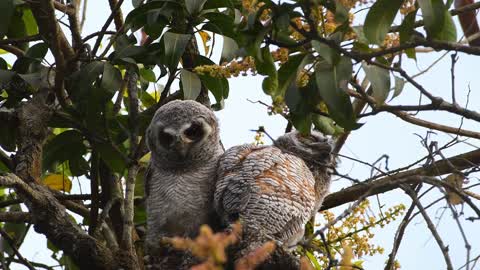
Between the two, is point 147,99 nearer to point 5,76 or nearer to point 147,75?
point 147,75

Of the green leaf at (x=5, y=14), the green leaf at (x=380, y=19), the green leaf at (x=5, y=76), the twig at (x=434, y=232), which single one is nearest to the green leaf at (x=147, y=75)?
the green leaf at (x=5, y=76)

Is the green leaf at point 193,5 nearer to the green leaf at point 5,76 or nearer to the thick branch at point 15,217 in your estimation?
the green leaf at point 5,76

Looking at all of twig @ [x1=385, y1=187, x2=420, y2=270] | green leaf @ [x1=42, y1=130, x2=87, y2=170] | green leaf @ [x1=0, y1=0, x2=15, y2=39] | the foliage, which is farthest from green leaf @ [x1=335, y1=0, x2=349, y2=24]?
green leaf @ [x1=42, y1=130, x2=87, y2=170]

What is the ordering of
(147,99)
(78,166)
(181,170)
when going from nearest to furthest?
1. (181,170)
2. (78,166)
3. (147,99)

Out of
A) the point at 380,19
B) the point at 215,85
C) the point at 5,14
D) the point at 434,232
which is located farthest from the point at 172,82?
the point at 434,232

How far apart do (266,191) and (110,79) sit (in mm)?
1059

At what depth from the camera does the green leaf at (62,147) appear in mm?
5160

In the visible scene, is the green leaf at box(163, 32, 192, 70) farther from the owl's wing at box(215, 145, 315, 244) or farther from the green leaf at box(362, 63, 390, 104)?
the green leaf at box(362, 63, 390, 104)

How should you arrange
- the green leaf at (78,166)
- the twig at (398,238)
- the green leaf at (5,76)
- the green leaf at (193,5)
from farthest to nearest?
the green leaf at (78,166)
the green leaf at (5,76)
the green leaf at (193,5)
the twig at (398,238)

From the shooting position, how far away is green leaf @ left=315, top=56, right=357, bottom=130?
3668 millimetres

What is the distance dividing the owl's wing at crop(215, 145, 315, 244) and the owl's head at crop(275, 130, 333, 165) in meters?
0.17

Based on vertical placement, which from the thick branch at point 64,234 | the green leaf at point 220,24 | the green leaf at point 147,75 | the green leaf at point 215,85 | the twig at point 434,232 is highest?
the green leaf at point 147,75

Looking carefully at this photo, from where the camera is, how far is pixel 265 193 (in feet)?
13.5

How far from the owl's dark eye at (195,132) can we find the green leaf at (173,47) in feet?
1.17
